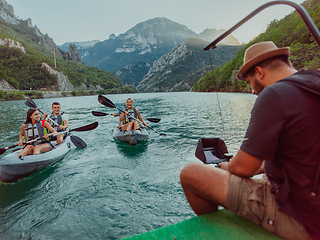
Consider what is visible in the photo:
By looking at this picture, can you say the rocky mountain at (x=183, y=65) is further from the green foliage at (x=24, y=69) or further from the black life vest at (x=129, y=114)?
the black life vest at (x=129, y=114)

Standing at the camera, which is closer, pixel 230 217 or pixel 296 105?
pixel 296 105

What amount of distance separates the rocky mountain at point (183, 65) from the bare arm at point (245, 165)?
13089cm

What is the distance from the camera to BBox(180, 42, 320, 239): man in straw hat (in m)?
1.19

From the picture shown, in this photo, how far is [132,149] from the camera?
8.60 meters

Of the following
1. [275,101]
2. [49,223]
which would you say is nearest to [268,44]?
[275,101]

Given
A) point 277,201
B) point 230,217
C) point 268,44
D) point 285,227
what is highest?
point 268,44

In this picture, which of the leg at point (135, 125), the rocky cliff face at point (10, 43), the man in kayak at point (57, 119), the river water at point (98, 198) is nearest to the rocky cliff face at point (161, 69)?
the rocky cliff face at point (10, 43)

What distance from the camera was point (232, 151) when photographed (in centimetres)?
734

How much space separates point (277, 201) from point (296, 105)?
2.59 ft

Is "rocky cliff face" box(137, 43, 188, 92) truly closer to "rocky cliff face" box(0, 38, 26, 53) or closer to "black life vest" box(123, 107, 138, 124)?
"rocky cliff face" box(0, 38, 26, 53)

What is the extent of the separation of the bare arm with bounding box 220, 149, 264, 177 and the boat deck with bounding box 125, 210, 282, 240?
558 mm

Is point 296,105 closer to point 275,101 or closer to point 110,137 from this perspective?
point 275,101

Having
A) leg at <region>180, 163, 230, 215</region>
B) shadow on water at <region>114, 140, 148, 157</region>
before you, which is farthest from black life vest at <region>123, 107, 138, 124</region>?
leg at <region>180, 163, 230, 215</region>

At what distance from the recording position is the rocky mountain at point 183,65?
136 meters
